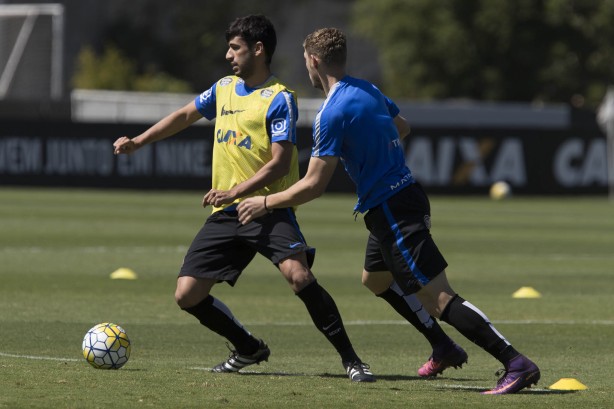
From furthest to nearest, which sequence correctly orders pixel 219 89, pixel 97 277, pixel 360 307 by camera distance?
pixel 97 277 < pixel 360 307 < pixel 219 89

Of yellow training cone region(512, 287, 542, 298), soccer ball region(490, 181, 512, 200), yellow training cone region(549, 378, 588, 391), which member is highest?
yellow training cone region(549, 378, 588, 391)

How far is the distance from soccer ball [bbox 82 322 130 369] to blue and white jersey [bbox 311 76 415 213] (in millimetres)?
1666

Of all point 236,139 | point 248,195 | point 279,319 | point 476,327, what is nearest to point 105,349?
point 248,195

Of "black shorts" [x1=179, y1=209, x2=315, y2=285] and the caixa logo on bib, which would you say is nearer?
"black shorts" [x1=179, y1=209, x2=315, y2=285]

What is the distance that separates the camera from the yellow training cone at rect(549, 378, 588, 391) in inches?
328

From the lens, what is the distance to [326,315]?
8.53 metres

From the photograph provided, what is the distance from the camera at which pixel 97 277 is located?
15.4 m

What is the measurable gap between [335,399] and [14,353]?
2.61 meters

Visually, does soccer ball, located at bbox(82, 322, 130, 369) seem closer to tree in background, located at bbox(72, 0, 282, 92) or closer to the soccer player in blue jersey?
the soccer player in blue jersey

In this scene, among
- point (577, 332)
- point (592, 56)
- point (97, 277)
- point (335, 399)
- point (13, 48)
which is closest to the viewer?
point (335, 399)

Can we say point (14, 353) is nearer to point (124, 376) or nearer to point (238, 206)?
point (124, 376)

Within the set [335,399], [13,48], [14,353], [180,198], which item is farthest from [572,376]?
[13,48]

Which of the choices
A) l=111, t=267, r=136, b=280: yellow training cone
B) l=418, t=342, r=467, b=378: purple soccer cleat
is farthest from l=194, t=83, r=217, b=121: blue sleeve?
l=111, t=267, r=136, b=280: yellow training cone

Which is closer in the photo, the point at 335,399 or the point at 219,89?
the point at 335,399
